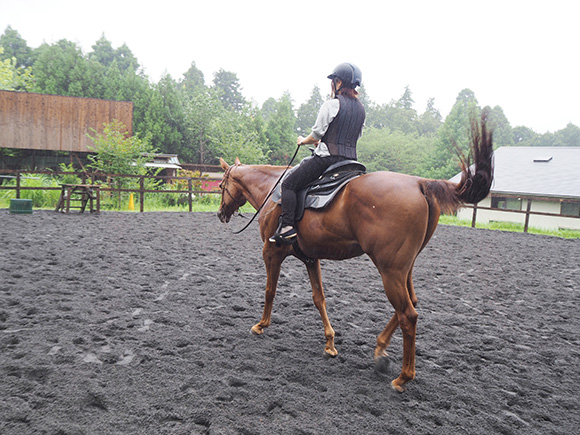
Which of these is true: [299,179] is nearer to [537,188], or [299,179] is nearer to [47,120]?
[47,120]

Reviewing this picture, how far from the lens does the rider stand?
11.8ft

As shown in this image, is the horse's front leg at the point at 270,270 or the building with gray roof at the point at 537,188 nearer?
the horse's front leg at the point at 270,270

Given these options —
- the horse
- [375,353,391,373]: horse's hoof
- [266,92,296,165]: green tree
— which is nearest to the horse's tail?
the horse

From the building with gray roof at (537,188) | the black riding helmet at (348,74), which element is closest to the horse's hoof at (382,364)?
the black riding helmet at (348,74)

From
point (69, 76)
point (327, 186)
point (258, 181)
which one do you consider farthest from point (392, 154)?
point (327, 186)

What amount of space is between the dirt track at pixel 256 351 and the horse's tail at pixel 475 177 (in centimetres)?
149

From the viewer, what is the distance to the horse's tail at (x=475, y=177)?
2.96 metres

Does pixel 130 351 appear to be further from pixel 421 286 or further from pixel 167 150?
pixel 167 150

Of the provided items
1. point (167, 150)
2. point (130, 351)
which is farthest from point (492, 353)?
point (167, 150)

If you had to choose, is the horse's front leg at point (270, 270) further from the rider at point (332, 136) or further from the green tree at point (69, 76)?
the green tree at point (69, 76)

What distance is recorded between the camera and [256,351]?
12.0 feet

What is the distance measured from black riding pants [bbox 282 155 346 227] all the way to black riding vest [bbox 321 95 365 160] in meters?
0.09

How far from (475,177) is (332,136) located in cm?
131

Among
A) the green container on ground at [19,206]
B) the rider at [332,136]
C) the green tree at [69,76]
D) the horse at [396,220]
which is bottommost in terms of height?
the green container on ground at [19,206]
